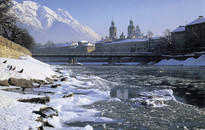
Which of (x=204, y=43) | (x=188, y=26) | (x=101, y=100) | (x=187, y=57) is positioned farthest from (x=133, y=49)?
(x=101, y=100)

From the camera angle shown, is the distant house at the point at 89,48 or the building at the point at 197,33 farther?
the distant house at the point at 89,48

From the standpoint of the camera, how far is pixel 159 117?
10594mm

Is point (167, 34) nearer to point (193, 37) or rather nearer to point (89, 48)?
point (193, 37)

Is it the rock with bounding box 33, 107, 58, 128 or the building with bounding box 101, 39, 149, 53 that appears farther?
the building with bounding box 101, 39, 149, 53

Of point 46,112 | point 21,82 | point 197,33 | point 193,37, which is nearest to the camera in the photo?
point 46,112

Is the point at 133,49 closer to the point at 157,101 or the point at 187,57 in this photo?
the point at 187,57

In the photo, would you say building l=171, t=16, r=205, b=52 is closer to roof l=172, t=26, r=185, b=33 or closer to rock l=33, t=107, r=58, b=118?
roof l=172, t=26, r=185, b=33

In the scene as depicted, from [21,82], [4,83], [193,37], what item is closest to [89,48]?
[193,37]

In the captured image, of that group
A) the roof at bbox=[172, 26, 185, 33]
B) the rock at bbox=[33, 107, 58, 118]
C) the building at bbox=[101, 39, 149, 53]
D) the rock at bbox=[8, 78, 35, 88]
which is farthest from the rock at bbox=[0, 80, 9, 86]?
the building at bbox=[101, 39, 149, 53]

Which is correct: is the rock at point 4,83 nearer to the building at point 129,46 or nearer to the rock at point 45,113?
the rock at point 45,113

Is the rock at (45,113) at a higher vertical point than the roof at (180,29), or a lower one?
lower

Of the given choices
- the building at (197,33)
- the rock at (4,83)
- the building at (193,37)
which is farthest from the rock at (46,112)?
the building at (197,33)

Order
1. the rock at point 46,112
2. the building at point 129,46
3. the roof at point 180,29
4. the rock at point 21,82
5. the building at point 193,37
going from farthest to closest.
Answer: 1. the building at point 129,46
2. the roof at point 180,29
3. the building at point 193,37
4. the rock at point 21,82
5. the rock at point 46,112

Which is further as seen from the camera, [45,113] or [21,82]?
[21,82]
